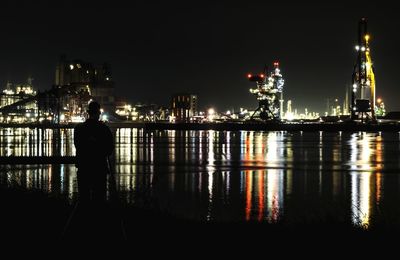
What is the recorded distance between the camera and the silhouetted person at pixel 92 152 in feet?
31.4

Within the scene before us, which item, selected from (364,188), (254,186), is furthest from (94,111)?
(364,188)

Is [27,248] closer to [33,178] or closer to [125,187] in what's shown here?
[125,187]

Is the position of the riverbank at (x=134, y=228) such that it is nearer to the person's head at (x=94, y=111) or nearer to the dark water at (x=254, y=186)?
the dark water at (x=254, y=186)

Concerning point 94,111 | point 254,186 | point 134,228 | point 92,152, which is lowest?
point 254,186

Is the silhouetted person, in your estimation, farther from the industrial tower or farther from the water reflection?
the industrial tower

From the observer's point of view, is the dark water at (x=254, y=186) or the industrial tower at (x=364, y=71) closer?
the dark water at (x=254, y=186)

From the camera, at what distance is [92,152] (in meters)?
9.62

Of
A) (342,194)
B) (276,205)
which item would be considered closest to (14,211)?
(276,205)

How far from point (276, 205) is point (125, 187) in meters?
5.98

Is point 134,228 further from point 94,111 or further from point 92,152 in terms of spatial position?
point 94,111

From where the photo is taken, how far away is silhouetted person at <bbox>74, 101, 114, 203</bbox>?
9578mm

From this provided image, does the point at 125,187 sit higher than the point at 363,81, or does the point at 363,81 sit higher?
the point at 363,81

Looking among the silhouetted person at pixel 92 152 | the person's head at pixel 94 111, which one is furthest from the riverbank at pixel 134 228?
the person's head at pixel 94 111

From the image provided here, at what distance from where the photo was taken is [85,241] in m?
9.44
